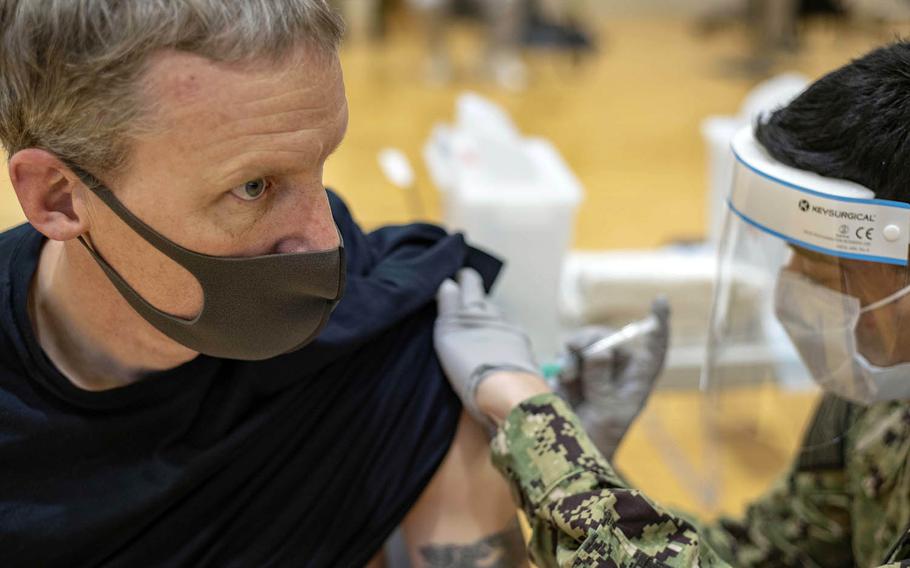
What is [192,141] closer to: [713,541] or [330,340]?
[330,340]

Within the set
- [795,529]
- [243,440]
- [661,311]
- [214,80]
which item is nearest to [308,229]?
[214,80]

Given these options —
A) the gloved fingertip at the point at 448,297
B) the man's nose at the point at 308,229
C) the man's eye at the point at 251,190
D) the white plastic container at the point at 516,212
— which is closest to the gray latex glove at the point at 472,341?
the gloved fingertip at the point at 448,297

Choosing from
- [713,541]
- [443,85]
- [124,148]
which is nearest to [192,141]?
[124,148]

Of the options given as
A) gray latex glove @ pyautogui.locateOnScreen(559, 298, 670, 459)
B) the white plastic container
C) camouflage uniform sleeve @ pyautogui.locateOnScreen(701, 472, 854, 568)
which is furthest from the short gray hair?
the white plastic container

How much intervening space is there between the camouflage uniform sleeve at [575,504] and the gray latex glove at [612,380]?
0.27 meters

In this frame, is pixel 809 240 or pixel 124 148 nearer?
pixel 124 148

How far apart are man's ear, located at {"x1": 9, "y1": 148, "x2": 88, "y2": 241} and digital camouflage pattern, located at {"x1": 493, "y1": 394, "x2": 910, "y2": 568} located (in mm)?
573

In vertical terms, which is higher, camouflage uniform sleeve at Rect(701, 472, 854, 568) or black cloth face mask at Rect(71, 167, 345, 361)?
black cloth face mask at Rect(71, 167, 345, 361)

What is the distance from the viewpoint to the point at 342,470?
1403 millimetres

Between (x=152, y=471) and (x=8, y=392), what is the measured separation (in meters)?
0.19

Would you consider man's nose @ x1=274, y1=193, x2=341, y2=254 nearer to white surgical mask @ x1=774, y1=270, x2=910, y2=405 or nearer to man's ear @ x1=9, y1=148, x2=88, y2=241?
man's ear @ x1=9, y1=148, x2=88, y2=241

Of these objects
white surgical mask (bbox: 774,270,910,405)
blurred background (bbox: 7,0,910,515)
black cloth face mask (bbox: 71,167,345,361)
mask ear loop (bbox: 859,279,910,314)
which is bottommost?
blurred background (bbox: 7,0,910,515)

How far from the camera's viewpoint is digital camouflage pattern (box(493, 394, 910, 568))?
1.20m

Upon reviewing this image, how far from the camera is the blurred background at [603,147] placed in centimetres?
251
